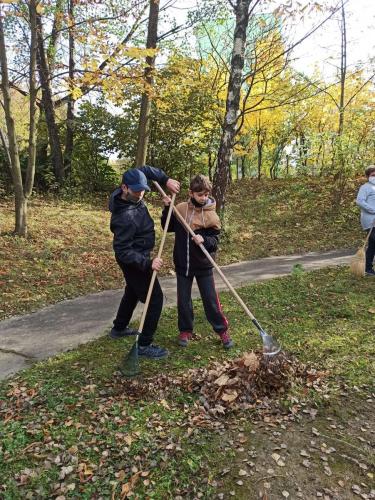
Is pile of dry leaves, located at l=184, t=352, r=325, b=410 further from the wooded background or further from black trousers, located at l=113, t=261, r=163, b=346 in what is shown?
the wooded background

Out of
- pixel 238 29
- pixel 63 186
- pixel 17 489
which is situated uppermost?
pixel 238 29

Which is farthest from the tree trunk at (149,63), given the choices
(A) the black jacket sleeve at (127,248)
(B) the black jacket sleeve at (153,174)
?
(A) the black jacket sleeve at (127,248)

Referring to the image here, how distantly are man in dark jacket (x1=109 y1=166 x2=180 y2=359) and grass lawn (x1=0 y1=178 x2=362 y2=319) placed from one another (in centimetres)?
280

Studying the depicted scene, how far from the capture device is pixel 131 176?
446cm

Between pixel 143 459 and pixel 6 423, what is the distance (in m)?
1.36

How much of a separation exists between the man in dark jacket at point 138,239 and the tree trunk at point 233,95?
4587 mm

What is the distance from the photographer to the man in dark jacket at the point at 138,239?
450 cm

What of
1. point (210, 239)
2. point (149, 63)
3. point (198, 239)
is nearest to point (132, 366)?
point (198, 239)

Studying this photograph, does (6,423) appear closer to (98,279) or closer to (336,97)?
(98,279)

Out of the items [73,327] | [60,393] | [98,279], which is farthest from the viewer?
[98,279]

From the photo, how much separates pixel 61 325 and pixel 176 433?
307cm

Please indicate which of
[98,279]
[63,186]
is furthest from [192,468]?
[63,186]

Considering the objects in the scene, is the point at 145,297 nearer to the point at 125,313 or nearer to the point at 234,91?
the point at 125,313

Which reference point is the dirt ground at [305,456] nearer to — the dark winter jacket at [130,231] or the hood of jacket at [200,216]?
the dark winter jacket at [130,231]
